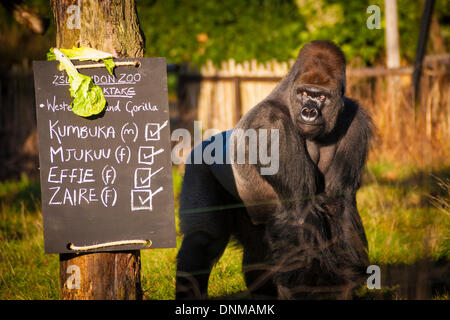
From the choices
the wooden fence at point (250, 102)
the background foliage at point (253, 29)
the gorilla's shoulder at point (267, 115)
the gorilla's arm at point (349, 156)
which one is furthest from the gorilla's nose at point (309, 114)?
the background foliage at point (253, 29)

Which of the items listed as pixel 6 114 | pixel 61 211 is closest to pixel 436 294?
pixel 61 211

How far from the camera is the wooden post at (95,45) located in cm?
239

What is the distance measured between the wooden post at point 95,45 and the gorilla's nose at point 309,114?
1114 millimetres

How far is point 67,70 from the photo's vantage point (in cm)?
234

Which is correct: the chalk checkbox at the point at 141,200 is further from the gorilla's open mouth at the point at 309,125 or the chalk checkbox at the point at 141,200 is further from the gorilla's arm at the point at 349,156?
the gorilla's arm at the point at 349,156

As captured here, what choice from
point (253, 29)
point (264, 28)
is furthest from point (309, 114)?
point (253, 29)

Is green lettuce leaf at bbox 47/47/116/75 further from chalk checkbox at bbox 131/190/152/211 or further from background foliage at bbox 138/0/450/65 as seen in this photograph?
background foliage at bbox 138/0/450/65

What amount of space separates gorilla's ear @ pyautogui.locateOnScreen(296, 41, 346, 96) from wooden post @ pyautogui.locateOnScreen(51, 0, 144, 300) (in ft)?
3.74

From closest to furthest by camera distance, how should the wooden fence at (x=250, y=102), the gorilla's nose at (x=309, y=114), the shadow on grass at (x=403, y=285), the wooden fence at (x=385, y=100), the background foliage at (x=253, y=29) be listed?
the gorilla's nose at (x=309, y=114) < the shadow on grass at (x=403, y=285) < the wooden fence at (x=385, y=100) < the wooden fence at (x=250, y=102) < the background foliage at (x=253, y=29)

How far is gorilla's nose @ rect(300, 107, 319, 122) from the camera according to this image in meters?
2.92

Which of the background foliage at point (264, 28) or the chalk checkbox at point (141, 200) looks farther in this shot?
the background foliage at point (264, 28)

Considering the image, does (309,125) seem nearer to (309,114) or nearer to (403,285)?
(309,114)

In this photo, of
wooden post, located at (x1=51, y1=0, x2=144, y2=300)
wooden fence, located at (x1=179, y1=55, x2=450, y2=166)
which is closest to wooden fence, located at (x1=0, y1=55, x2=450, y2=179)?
wooden fence, located at (x1=179, y1=55, x2=450, y2=166)

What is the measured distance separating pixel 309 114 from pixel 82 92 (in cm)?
130
